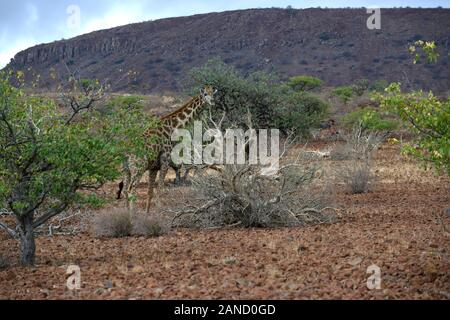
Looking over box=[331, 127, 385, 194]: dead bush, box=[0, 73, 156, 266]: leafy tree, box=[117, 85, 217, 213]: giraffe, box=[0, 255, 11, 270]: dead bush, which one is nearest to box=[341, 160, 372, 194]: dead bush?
box=[331, 127, 385, 194]: dead bush

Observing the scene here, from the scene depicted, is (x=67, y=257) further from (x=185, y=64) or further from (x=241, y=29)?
(x=241, y=29)

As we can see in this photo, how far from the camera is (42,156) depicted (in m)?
6.68

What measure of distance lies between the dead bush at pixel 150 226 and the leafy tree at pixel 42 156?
5.94 ft

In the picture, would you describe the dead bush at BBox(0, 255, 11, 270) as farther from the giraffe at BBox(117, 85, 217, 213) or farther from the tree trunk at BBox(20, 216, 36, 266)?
the giraffe at BBox(117, 85, 217, 213)

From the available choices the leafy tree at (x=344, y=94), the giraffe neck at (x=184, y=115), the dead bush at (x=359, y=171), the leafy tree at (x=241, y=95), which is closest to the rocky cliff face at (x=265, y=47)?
the leafy tree at (x=344, y=94)

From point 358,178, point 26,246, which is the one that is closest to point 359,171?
point 358,178

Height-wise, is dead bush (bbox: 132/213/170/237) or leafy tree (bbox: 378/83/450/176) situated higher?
leafy tree (bbox: 378/83/450/176)

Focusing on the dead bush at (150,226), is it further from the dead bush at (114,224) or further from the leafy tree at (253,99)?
the leafy tree at (253,99)

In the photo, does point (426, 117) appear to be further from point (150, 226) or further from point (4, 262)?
point (4, 262)

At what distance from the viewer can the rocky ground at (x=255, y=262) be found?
17.5ft

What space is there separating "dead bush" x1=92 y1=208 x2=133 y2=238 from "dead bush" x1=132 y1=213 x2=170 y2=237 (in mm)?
114

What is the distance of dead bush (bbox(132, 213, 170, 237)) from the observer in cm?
888

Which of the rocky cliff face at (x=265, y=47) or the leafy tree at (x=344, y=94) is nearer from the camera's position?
the leafy tree at (x=344, y=94)

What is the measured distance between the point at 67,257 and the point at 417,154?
418 cm
